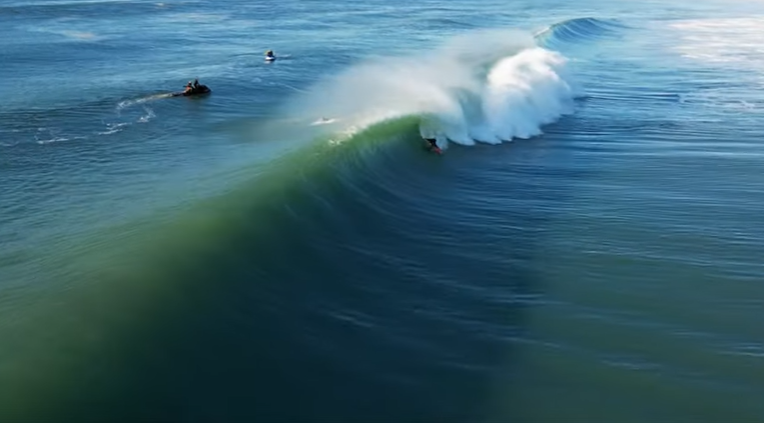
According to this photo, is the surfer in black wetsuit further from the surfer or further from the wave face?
the wave face

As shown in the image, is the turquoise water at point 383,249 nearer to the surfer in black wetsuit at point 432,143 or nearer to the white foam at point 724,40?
the surfer in black wetsuit at point 432,143

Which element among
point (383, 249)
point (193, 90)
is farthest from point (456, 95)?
point (383, 249)

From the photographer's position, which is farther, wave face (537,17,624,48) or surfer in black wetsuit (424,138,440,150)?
wave face (537,17,624,48)

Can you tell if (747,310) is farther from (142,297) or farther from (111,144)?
(111,144)

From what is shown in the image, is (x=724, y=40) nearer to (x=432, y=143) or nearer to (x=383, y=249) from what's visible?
(x=432, y=143)

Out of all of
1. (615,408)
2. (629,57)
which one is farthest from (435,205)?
(629,57)

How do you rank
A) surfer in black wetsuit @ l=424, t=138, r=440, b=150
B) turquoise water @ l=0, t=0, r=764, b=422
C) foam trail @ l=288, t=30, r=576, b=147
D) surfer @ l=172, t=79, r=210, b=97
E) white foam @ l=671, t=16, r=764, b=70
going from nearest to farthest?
1. turquoise water @ l=0, t=0, r=764, b=422
2. surfer in black wetsuit @ l=424, t=138, r=440, b=150
3. foam trail @ l=288, t=30, r=576, b=147
4. surfer @ l=172, t=79, r=210, b=97
5. white foam @ l=671, t=16, r=764, b=70

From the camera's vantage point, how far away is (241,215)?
1512 cm

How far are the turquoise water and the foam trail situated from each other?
0.16 m

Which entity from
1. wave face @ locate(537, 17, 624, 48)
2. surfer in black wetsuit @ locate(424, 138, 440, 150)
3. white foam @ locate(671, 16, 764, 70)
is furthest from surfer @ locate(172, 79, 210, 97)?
white foam @ locate(671, 16, 764, 70)

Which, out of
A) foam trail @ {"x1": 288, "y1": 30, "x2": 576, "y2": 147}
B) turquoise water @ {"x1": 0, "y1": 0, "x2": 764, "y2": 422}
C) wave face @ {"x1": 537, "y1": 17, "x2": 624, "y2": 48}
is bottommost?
turquoise water @ {"x1": 0, "y1": 0, "x2": 764, "y2": 422}

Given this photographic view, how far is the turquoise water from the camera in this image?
407 inches

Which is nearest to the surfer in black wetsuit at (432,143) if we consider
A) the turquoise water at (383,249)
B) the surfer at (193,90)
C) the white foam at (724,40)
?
the turquoise water at (383,249)

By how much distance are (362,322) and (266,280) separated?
1.93m
